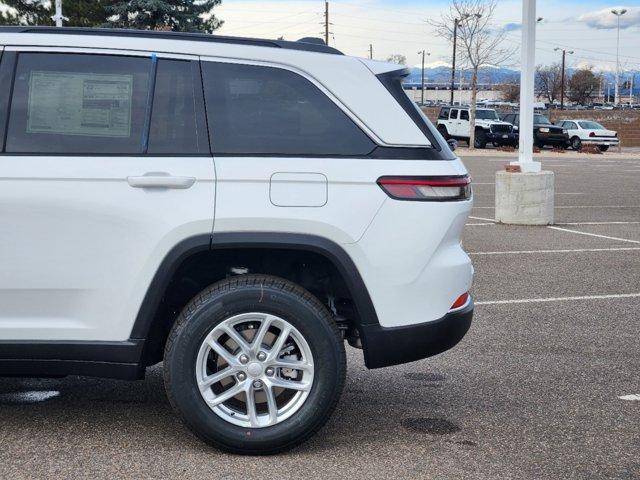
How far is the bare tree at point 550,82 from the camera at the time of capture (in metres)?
141

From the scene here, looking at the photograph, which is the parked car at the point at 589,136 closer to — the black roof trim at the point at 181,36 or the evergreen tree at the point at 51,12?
the evergreen tree at the point at 51,12

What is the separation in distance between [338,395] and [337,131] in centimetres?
116

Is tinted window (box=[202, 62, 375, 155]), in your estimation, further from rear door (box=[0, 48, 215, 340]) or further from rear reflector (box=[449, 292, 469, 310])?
rear reflector (box=[449, 292, 469, 310])

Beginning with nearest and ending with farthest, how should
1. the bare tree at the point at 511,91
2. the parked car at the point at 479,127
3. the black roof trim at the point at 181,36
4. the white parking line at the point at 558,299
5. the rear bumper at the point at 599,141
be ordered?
the black roof trim at the point at 181,36 < the white parking line at the point at 558,299 < the parked car at the point at 479,127 < the rear bumper at the point at 599,141 < the bare tree at the point at 511,91

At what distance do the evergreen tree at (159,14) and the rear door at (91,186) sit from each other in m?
37.1

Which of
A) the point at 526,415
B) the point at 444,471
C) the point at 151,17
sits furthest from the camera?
the point at 151,17

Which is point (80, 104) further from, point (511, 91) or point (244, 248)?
point (511, 91)

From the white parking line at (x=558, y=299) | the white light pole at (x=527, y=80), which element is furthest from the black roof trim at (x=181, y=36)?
the white light pole at (x=527, y=80)

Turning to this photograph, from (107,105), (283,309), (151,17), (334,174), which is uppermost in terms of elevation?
(151,17)

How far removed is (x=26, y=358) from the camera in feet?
14.2

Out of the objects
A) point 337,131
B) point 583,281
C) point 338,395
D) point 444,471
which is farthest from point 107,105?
point 583,281

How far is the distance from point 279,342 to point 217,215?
606 mm

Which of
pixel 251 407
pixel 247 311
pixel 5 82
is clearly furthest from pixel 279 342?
pixel 5 82

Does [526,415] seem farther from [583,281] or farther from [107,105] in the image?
[583,281]
